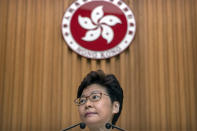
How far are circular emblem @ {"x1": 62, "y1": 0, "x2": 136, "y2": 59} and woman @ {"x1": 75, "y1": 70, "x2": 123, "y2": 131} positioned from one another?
4.97 ft

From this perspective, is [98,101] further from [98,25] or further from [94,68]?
[98,25]

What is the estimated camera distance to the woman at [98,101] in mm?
1714

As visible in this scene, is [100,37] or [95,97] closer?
[95,97]

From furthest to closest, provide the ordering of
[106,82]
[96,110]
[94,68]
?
Answer: [94,68] < [106,82] < [96,110]

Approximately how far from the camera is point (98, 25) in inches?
135

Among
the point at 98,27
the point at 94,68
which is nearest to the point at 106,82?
the point at 94,68

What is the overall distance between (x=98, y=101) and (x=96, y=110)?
5 centimetres

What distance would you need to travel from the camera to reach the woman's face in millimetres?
1706

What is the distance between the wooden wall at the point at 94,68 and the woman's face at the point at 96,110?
151 centimetres

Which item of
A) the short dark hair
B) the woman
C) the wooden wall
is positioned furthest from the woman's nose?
Answer: the wooden wall

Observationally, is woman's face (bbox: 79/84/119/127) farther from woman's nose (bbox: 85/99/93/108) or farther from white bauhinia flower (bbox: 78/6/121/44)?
white bauhinia flower (bbox: 78/6/121/44)

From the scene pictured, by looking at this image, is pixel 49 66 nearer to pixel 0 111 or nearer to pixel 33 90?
pixel 33 90

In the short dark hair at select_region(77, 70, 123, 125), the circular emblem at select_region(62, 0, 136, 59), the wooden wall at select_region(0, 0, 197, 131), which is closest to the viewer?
the short dark hair at select_region(77, 70, 123, 125)

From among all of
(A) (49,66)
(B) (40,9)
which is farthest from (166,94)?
(B) (40,9)
